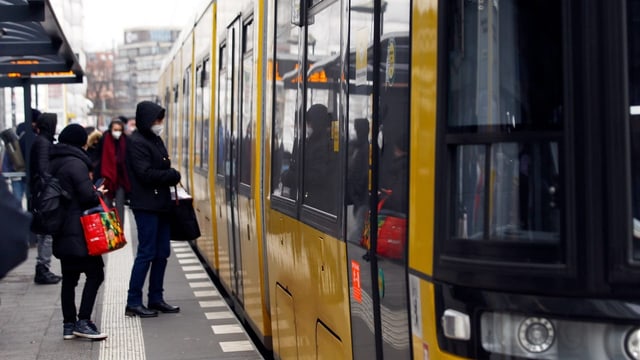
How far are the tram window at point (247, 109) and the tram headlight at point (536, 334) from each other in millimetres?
4731

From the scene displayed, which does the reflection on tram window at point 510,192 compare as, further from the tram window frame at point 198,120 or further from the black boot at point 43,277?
the tram window frame at point 198,120

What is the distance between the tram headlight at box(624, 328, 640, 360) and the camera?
10.3 feet

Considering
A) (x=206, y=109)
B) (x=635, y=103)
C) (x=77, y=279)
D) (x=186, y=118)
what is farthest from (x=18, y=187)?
(x=635, y=103)

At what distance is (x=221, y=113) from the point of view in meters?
10.6

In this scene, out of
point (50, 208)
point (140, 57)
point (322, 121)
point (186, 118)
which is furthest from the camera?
point (140, 57)

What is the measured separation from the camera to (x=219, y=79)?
35.3ft

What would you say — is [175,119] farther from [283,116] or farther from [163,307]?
[283,116]

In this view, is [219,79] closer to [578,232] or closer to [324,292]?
[324,292]

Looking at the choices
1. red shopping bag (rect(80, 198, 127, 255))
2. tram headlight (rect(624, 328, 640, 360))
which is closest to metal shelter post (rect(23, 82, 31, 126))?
red shopping bag (rect(80, 198, 127, 255))

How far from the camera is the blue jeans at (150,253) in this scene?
947 cm

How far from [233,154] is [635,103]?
6.30 m

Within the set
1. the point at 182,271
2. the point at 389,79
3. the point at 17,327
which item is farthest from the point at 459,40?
the point at 182,271

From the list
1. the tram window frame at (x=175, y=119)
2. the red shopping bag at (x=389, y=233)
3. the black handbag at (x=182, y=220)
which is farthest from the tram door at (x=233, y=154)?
A: the tram window frame at (x=175, y=119)

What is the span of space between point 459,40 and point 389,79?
0.58 meters
